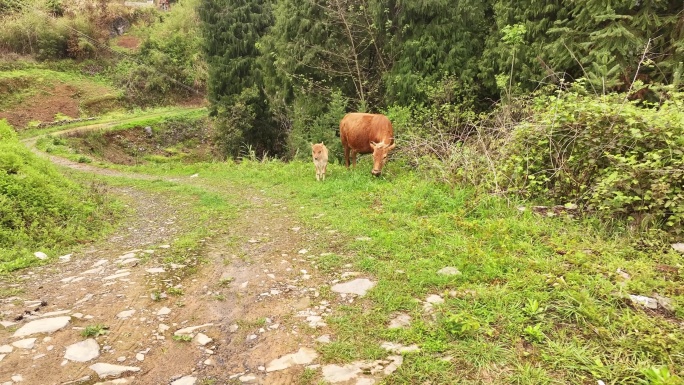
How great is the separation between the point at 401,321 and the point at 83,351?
2703 mm

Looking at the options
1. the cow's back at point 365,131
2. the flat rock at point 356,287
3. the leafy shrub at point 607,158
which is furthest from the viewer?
the cow's back at point 365,131

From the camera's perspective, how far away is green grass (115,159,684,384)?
9.25 ft

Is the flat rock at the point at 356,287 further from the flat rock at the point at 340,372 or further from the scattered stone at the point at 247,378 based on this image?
the scattered stone at the point at 247,378

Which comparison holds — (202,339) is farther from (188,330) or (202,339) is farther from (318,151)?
(318,151)

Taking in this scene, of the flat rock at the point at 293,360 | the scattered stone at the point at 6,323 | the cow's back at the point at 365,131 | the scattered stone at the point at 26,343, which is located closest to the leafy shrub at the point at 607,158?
the cow's back at the point at 365,131

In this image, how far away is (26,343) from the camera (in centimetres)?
329

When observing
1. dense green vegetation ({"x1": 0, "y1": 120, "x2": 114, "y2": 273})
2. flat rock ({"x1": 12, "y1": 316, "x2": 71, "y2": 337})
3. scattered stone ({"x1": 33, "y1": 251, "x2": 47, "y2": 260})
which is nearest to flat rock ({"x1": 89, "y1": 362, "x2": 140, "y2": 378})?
flat rock ({"x1": 12, "y1": 316, "x2": 71, "y2": 337})

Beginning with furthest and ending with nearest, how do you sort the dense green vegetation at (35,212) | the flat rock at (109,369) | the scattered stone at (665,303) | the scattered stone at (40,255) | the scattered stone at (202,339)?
the dense green vegetation at (35,212) < the scattered stone at (40,255) < the scattered stone at (202,339) < the scattered stone at (665,303) < the flat rock at (109,369)

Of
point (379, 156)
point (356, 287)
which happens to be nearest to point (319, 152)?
point (379, 156)

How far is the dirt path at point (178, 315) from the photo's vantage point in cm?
300

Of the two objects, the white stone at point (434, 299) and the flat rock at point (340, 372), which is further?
the white stone at point (434, 299)

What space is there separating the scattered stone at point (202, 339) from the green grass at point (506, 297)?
1017 millimetres

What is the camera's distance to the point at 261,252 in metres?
5.43

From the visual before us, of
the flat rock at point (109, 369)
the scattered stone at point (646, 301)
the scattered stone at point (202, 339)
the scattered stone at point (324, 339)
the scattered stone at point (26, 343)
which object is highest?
the scattered stone at point (646, 301)
